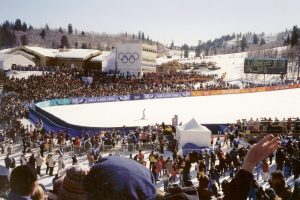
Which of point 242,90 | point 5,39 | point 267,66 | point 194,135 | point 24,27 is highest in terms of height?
point 24,27

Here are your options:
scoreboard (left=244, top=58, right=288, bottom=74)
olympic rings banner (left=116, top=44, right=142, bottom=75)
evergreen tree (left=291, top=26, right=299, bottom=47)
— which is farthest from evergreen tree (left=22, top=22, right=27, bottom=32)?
scoreboard (left=244, top=58, right=288, bottom=74)

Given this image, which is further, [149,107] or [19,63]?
[19,63]

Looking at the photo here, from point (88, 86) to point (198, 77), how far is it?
2245 cm

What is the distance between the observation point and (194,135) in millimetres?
20828

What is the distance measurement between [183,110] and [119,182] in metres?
37.0

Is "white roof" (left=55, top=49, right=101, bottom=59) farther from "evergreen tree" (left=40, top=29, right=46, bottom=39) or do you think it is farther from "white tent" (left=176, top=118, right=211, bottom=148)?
"evergreen tree" (left=40, top=29, right=46, bottom=39)

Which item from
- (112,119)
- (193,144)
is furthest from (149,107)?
(193,144)

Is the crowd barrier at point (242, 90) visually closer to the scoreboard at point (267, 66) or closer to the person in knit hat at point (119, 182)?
the scoreboard at point (267, 66)

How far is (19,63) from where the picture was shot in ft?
223

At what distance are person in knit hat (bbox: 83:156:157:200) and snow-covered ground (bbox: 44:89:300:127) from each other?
2831cm

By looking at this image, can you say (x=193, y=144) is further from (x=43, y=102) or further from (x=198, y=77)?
(x=198, y=77)

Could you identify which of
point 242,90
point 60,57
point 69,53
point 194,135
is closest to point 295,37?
point 242,90

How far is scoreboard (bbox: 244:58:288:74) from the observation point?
64750 mm

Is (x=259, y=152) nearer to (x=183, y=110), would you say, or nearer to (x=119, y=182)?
(x=119, y=182)
